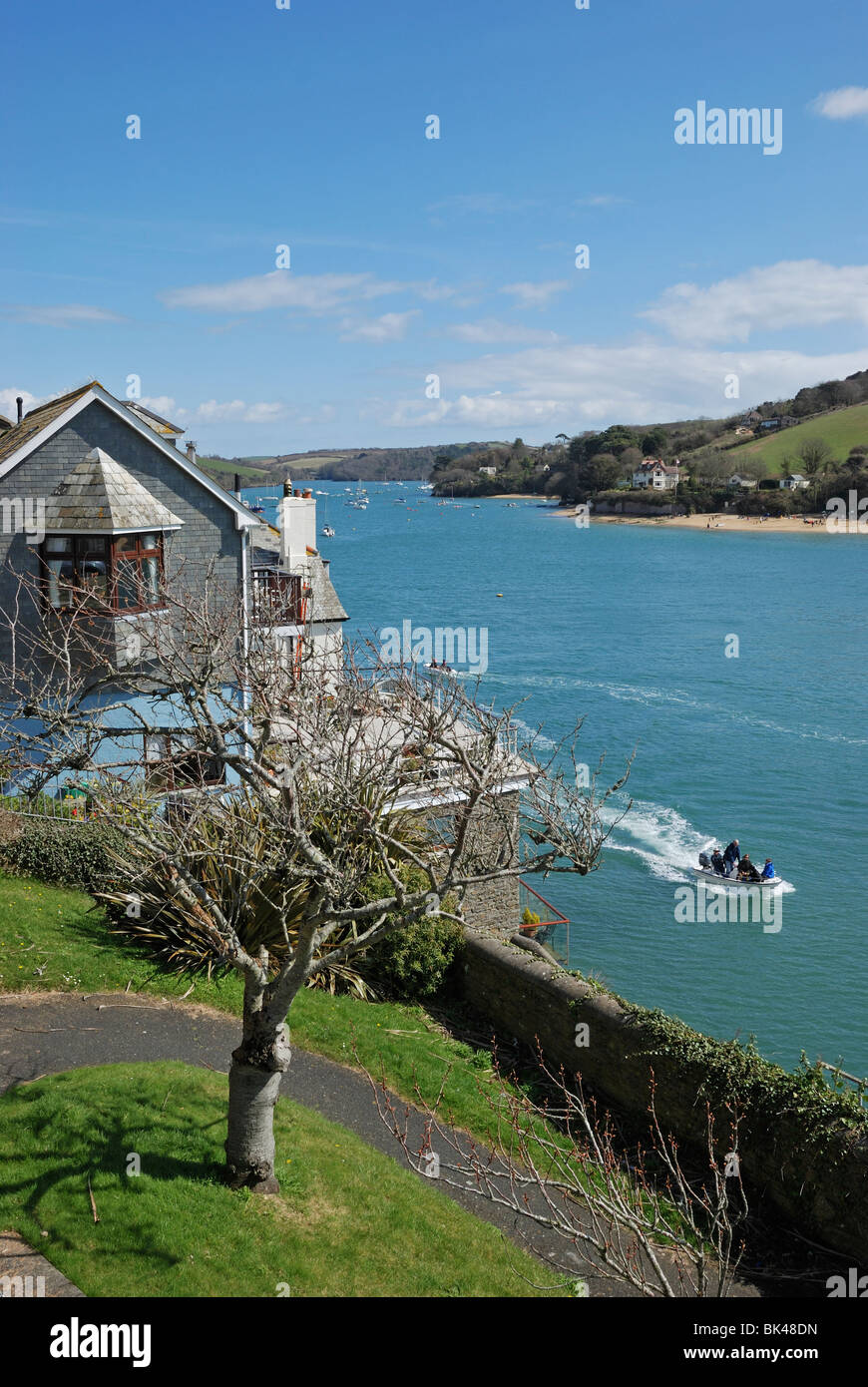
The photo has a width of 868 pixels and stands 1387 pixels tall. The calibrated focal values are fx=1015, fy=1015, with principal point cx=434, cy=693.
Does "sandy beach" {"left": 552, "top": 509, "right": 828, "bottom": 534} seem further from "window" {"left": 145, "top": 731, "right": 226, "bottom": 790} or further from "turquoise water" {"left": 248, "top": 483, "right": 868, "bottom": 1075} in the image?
"window" {"left": 145, "top": 731, "right": 226, "bottom": 790}

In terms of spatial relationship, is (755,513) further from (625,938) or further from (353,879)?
(353,879)

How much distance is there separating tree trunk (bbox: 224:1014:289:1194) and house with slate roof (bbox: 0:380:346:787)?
11.7m

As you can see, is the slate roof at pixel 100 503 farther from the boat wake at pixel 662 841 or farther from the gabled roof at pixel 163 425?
the boat wake at pixel 662 841

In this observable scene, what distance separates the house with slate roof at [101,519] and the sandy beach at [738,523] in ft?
478

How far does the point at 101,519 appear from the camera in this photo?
21.4m

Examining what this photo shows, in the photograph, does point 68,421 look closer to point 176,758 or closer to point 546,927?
point 176,758

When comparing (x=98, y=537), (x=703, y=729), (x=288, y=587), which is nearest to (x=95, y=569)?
(x=98, y=537)

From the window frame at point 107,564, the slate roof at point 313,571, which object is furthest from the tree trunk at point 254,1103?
the slate roof at point 313,571

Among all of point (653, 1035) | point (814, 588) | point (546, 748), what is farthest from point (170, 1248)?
point (814, 588)

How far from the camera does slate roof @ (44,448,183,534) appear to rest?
21.5 m

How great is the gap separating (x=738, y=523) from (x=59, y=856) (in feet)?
534

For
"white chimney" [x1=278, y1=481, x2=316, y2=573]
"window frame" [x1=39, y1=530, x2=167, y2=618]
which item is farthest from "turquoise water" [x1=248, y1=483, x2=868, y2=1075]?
"window frame" [x1=39, y1=530, x2=167, y2=618]

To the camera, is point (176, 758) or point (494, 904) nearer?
point (176, 758)

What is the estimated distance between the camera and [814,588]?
346 feet
